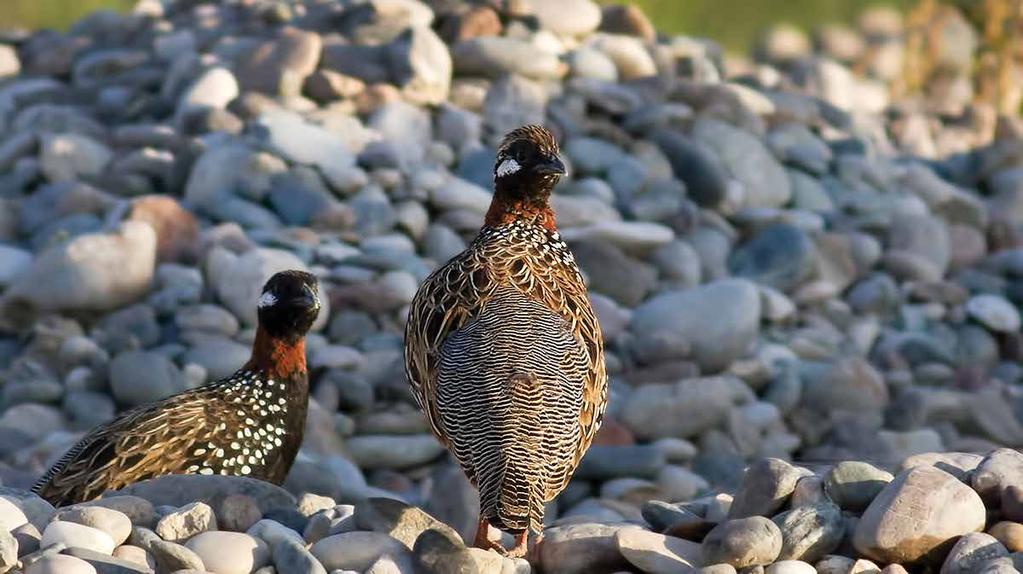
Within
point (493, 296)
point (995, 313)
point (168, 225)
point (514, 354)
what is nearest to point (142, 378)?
point (168, 225)

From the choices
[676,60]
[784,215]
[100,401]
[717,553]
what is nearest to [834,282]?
[784,215]

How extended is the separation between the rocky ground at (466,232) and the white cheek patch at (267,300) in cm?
148

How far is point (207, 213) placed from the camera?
11719mm

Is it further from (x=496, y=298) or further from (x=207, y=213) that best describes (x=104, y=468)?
(x=207, y=213)

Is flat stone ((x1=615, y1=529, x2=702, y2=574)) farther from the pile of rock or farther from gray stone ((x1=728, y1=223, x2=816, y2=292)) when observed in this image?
gray stone ((x1=728, y1=223, x2=816, y2=292))

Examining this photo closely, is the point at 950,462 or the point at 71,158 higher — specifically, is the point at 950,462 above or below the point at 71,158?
above

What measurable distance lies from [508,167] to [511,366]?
1239 mm

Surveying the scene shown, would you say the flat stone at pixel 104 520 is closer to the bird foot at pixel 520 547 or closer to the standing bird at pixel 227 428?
the bird foot at pixel 520 547

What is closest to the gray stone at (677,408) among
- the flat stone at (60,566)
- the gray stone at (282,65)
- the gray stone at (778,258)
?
the gray stone at (778,258)

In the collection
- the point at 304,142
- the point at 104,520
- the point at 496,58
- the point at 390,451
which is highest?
the point at 104,520

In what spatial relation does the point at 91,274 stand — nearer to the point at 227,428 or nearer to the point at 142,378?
the point at 142,378

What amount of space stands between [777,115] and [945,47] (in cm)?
876

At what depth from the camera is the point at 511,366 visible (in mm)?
6004

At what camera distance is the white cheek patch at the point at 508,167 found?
6976 mm
